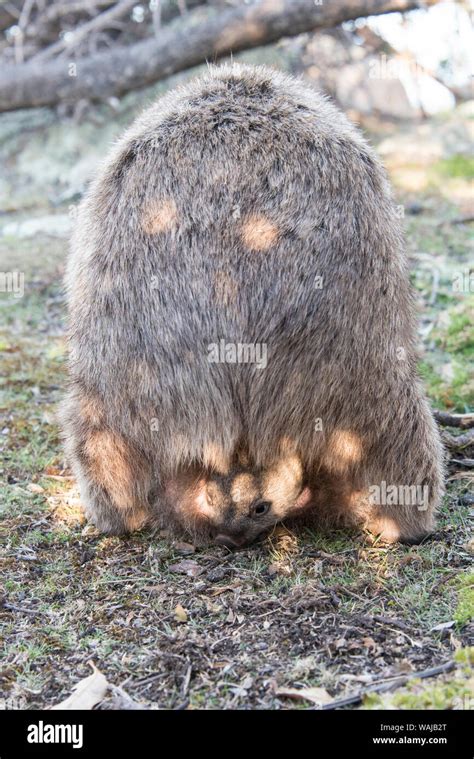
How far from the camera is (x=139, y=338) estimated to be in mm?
3605

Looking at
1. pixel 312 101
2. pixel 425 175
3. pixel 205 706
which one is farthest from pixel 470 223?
pixel 205 706

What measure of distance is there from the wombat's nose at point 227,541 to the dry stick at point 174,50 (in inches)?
293

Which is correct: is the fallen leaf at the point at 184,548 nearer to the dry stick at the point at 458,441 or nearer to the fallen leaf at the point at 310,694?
the fallen leaf at the point at 310,694

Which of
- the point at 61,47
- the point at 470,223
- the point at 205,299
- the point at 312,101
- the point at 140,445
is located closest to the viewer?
the point at 205,299

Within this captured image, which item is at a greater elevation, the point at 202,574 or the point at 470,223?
the point at 470,223

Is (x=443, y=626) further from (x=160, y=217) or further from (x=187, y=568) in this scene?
(x=160, y=217)

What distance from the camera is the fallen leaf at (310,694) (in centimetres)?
299

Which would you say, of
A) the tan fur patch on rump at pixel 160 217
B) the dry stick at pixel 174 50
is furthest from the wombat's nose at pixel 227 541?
the dry stick at pixel 174 50

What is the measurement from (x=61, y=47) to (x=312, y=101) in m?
7.82

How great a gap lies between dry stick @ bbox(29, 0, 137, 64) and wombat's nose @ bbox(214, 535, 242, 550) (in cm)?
857

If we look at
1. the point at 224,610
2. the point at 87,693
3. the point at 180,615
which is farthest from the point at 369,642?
the point at 87,693

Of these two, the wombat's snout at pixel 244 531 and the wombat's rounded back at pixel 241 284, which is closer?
the wombat's rounded back at pixel 241 284

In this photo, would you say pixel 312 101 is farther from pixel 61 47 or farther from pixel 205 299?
pixel 61 47

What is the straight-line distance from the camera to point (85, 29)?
10.7 metres
